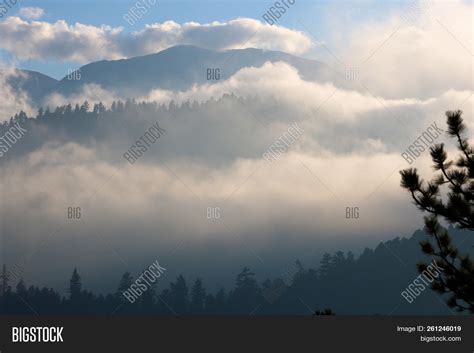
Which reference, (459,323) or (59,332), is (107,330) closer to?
(59,332)

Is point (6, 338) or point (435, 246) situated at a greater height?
point (435, 246)

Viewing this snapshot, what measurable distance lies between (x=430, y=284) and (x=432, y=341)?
17.5 feet

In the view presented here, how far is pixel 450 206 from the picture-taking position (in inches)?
605

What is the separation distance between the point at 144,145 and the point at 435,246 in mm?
11132

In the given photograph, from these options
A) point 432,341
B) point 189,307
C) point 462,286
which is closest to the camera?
point 432,341

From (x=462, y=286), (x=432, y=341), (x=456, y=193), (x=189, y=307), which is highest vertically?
(x=189, y=307)

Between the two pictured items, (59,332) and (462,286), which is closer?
(59,332)

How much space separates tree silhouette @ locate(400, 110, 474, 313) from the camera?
15000mm

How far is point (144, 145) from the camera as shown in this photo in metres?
22.4

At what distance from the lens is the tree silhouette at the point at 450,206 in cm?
1500

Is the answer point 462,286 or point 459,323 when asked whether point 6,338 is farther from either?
point 462,286

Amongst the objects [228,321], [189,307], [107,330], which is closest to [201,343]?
[228,321]

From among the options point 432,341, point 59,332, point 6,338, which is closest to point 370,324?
point 432,341

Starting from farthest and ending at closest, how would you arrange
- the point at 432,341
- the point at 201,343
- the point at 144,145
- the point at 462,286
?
the point at 144,145 → the point at 462,286 → the point at 432,341 → the point at 201,343
